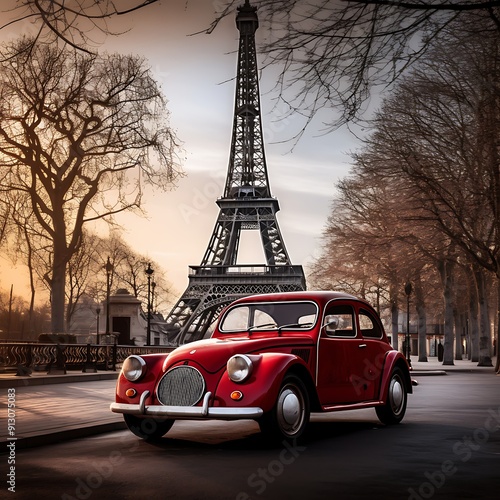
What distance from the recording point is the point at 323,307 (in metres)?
10.7

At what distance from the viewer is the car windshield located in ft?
34.9

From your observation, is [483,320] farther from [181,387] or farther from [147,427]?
[181,387]

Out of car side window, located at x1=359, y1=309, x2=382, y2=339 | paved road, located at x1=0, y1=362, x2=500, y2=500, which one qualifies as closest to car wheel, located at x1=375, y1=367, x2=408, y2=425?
paved road, located at x1=0, y1=362, x2=500, y2=500

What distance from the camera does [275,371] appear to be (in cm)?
880

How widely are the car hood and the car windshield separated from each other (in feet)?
2.45

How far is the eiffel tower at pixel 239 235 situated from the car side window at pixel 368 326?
4723 cm

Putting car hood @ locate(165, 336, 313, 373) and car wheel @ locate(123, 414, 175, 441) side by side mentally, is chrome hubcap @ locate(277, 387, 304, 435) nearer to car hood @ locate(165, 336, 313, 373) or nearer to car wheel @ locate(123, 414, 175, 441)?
car hood @ locate(165, 336, 313, 373)

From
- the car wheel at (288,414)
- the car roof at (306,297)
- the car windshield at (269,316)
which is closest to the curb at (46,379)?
the car windshield at (269,316)

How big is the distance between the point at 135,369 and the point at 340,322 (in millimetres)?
2838

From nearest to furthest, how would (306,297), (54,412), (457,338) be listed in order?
(306,297) → (54,412) → (457,338)

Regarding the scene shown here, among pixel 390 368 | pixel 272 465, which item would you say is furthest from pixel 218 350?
pixel 390 368

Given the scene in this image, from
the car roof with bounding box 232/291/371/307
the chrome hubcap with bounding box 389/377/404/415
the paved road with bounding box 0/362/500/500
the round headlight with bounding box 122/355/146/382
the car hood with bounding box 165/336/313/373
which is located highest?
the car roof with bounding box 232/291/371/307

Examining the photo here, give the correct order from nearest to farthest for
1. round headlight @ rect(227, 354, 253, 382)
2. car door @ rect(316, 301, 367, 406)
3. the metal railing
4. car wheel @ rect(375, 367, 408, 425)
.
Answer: round headlight @ rect(227, 354, 253, 382) → car door @ rect(316, 301, 367, 406) → car wheel @ rect(375, 367, 408, 425) → the metal railing

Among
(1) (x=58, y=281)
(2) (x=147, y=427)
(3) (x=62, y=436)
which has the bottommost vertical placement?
(3) (x=62, y=436)
